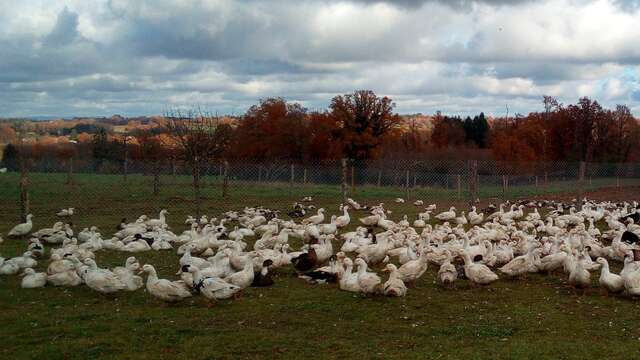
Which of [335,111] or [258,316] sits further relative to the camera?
[335,111]

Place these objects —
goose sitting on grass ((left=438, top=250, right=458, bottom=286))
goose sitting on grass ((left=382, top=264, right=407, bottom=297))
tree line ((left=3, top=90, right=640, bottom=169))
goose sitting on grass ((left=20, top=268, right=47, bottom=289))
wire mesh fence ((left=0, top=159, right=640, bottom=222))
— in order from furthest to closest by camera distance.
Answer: tree line ((left=3, top=90, right=640, bottom=169)) < wire mesh fence ((left=0, top=159, right=640, bottom=222)) < goose sitting on grass ((left=20, top=268, right=47, bottom=289)) < goose sitting on grass ((left=438, top=250, right=458, bottom=286)) < goose sitting on grass ((left=382, top=264, right=407, bottom=297))

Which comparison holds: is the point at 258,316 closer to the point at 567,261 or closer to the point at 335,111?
the point at 567,261

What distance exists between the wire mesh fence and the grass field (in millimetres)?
11868

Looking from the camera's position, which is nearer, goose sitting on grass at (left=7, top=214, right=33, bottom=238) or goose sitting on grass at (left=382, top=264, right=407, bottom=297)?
goose sitting on grass at (left=382, top=264, right=407, bottom=297)

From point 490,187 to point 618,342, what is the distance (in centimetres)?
3042

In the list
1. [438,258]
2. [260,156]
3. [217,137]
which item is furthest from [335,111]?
[438,258]

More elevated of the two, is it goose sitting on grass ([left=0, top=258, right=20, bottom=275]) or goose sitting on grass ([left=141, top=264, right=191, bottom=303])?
goose sitting on grass ([left=141, top=264, right=191, bottom=303])

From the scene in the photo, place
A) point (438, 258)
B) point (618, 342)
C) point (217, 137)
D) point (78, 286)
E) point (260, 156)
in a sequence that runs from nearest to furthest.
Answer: point (618, 342) < point (78, 286) < point (438, 258) < point (217, 137) < point (260, 156)

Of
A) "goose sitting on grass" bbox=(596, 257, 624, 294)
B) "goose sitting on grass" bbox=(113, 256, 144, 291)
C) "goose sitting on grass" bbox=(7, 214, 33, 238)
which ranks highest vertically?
"goose sitting on grass" bbox=(596, 257, 624, 294)

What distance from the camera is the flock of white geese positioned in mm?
10641

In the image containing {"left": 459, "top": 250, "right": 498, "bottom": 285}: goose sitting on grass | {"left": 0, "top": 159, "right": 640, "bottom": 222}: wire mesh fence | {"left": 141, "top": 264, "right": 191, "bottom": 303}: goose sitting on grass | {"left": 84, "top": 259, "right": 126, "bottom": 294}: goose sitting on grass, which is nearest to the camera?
{"left": 141, "top": 264, "right": 191, "bottom": 303}: goose sitting on grass

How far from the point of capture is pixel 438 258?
12.8m

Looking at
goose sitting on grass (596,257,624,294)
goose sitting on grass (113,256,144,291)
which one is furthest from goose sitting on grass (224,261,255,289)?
goose sitting on grass (596,257,624,294)

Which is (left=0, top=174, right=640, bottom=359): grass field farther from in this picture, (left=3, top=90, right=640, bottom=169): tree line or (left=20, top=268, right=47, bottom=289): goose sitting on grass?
(left=3, top=90, right=640, bottom=169): tree line
